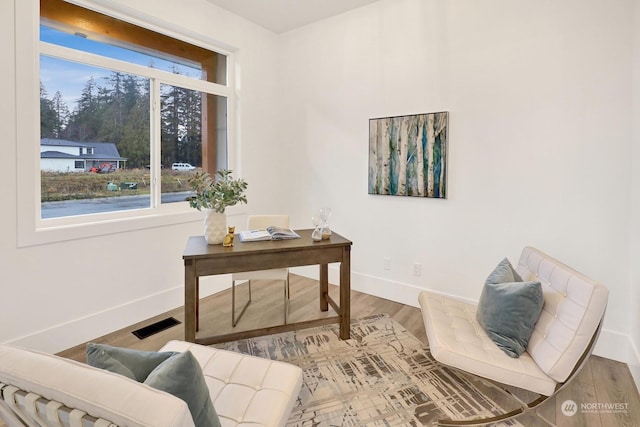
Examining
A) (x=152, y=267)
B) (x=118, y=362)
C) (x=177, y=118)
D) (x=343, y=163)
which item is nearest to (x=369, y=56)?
(x=343, y=163)

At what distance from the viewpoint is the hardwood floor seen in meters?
1.92

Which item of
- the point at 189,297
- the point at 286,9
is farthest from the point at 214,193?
the point at 286,9

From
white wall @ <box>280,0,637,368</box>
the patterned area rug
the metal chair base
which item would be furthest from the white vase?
white wall @ <box>280,0,637,368</box>

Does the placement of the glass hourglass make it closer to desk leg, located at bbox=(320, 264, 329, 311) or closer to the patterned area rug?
desk leg, located at bbox=(320, 264, 329, 311)

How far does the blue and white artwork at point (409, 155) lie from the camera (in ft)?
10.3

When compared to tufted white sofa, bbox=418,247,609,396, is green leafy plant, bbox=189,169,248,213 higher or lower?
higher

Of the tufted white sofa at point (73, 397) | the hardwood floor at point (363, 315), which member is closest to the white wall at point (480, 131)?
the hardwood floor at point (363, 315)

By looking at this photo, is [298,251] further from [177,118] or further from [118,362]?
[177,118]

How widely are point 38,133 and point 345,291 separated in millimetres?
2522

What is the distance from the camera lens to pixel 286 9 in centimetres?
368

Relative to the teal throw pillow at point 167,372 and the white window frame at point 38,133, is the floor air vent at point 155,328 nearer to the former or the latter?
the white window frame at point 38,133

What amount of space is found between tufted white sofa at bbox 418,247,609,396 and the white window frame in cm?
263

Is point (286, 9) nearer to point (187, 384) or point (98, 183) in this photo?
point (98, 183)

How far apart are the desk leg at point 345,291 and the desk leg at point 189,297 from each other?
3.61 ft
